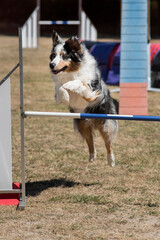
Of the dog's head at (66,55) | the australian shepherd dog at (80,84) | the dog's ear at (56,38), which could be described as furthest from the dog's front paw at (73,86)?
the dog's ear at (56,38)

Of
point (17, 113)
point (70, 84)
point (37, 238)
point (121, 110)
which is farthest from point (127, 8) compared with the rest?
point (37, 238)

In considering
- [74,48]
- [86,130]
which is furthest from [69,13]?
[74,48]

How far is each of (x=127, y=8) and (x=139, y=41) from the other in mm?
629

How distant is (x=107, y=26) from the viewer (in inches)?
1192

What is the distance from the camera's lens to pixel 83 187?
5.03 meters

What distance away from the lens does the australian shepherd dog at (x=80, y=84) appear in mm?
5152

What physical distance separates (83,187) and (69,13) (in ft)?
85.8

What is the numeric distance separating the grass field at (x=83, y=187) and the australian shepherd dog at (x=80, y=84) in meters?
0.43

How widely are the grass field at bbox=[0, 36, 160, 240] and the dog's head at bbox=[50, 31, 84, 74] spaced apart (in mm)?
1069

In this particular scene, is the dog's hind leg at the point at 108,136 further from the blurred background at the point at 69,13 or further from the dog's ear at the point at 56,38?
the blurred background at the point at 69,13

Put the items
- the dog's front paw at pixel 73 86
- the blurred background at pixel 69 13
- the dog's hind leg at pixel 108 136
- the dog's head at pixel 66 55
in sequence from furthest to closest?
1. the blurred background at pixel 69 13
2. the dog's hind leg at pixel 108 136
3. the dog's head at pixel 66 55
4. the dog's front paw at pixel 73 86

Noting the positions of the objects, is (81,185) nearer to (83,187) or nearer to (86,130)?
(83,187)

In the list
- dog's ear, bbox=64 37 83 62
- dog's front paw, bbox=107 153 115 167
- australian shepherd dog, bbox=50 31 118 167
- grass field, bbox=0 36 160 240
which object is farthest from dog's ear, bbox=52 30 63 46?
dog's front paw, bbox=107 153 115 167

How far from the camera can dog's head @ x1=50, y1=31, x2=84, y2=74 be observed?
5.17 metres
